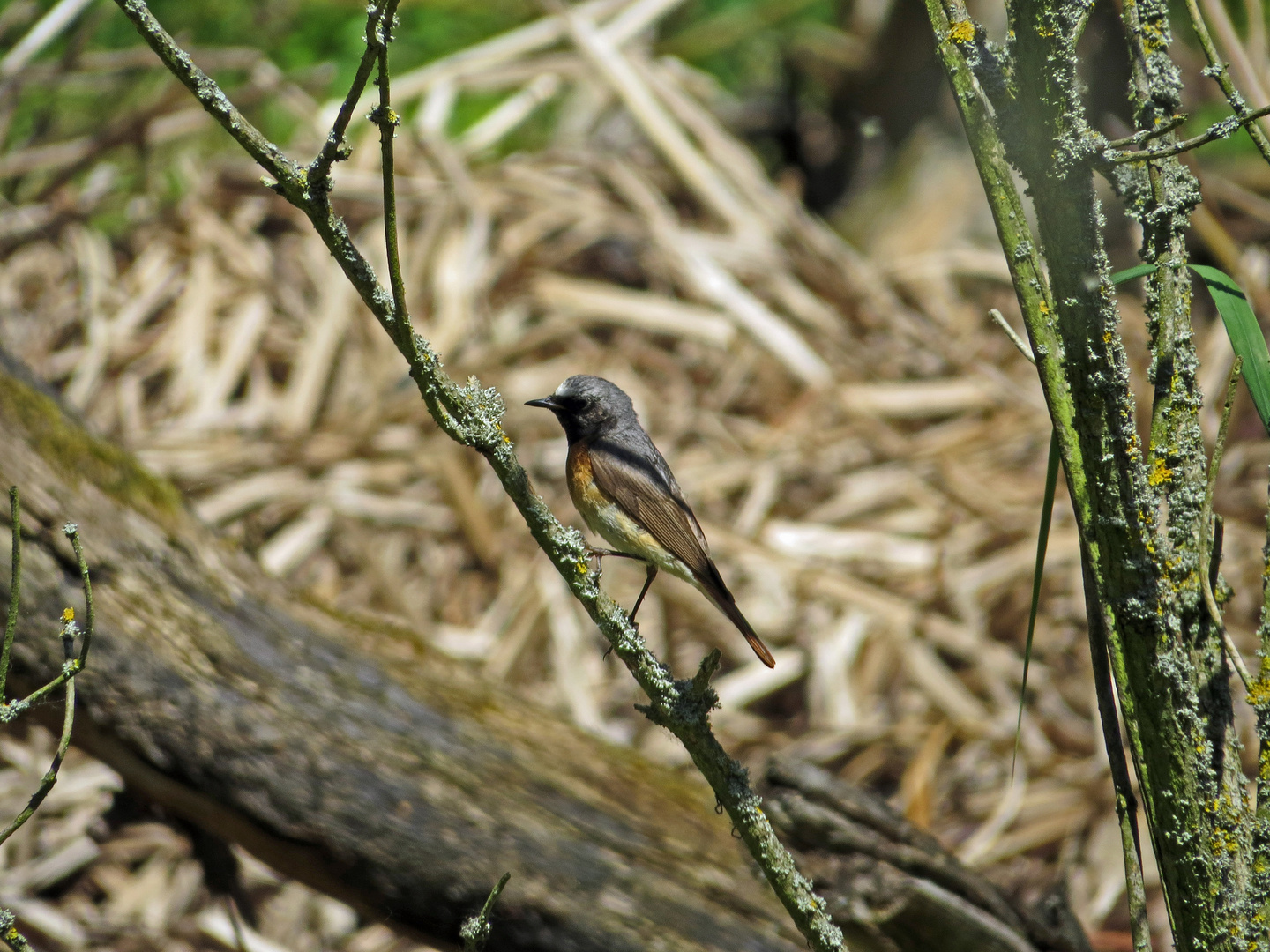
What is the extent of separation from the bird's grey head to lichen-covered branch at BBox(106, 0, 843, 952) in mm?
1248

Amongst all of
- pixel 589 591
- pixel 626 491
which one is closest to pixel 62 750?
pixel 589 591

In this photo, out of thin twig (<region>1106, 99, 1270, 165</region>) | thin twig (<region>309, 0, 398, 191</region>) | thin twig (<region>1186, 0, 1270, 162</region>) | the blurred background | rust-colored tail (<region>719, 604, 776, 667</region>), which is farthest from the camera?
the blurred background

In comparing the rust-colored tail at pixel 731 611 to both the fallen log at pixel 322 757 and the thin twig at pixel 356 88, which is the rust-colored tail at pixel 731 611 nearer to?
the fallen log at pixel 322 757

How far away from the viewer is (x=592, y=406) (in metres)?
3.18

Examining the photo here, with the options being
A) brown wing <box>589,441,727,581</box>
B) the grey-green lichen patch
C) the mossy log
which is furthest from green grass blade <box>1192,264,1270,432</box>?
the grey-green lichen patch

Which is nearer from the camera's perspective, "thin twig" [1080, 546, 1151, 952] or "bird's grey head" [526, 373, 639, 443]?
"thin twig" [1080, 546, 1151, 952]

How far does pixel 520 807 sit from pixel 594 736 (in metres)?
0.67

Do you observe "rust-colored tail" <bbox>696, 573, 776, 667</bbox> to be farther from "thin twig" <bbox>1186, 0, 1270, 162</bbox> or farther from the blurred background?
the blurred background

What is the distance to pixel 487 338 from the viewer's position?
638 centimetres

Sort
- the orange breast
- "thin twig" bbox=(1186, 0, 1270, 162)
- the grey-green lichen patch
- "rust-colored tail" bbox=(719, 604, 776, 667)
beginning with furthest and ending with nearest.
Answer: the grey-green lichen patch → the orange breast → "rust-colored tail" bbox=(719, 604, 776, 667) → "thin twig" bbox=(1186, 0, 1270, 162)

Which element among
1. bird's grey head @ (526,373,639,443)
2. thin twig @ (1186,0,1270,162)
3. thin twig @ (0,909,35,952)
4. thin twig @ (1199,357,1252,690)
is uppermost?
thin twig @ (1186,0,1270,162)

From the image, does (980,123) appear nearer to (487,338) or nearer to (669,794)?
(669,794)

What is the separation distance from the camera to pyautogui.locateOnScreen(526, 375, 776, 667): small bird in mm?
2848

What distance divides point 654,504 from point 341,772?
3.76 feet
